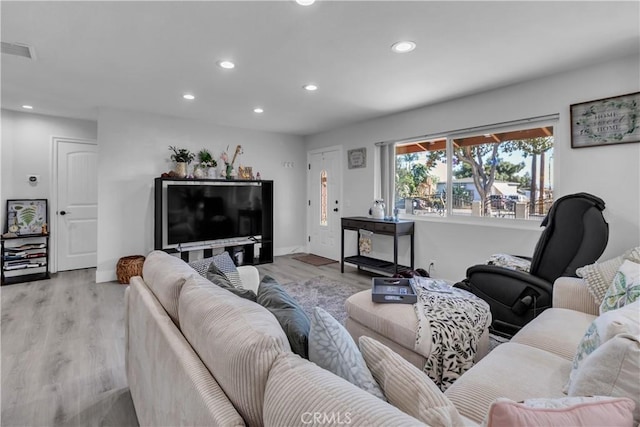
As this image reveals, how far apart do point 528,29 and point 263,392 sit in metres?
2.74

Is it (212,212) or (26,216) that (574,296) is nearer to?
(212,212)

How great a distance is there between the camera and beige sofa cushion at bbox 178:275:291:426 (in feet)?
2.56

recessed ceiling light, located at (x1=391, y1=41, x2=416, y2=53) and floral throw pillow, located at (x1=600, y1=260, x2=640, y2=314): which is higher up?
recessed ceiling light, located at (x1=391, y1=41, x2=416, y2=53)

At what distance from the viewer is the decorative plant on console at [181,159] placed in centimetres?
461

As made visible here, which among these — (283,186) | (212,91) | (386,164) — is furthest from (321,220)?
(212,91)

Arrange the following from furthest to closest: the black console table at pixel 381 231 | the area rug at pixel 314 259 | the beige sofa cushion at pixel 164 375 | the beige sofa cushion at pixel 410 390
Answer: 1. the area rug at pixel 314 259
2. the black console table at pixel 381 231
3. the beige sofa cushion at pixel 164 375
4. the beige sofa cushion at pixel 410 390

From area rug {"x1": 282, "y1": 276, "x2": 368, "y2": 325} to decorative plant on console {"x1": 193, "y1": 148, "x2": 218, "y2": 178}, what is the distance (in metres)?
2.15

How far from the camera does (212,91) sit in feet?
11.6

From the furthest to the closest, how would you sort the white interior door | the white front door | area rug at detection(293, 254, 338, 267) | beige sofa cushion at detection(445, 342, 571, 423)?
the white front door < area rug at detection(293, 254, 338, 267) < the white interior door < beige sofa cushion at detection(445, 342, 571, 423)

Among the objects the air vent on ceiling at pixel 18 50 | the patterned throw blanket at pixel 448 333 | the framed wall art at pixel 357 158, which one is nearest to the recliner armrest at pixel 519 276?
the patterned throw blanket at pixel 448 333

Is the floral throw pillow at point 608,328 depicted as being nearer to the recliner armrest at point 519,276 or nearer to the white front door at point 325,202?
the recliner armrest at point 519,276

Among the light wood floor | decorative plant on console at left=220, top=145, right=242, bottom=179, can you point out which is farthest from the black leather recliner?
decorative plant on console at left=220, top=145, right=242, bottom=179

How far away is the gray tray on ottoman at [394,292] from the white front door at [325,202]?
333cm

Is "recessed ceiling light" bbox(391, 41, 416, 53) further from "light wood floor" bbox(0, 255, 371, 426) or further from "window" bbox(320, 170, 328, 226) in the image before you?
"window" bbox(320, 170, 328, 226)
